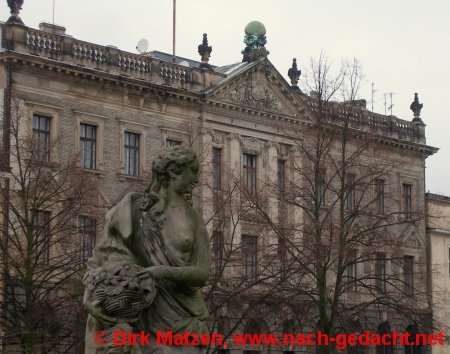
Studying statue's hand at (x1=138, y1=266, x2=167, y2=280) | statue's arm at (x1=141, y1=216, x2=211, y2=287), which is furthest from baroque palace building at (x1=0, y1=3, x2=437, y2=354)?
statue's hand at (x1=138, y1=266, x2=167, y2=280)

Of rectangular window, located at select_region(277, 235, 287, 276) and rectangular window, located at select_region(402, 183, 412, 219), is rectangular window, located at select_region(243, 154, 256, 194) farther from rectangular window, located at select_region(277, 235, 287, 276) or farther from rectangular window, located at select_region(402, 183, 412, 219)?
rectangular window, located at select_region(277, 235, 287, 276)

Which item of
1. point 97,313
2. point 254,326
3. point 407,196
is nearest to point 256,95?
point 407,196

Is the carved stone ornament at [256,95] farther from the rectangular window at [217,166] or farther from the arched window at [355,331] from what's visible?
the arched window at [355,331]

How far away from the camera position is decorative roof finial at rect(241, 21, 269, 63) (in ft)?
158

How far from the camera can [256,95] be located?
157 feet

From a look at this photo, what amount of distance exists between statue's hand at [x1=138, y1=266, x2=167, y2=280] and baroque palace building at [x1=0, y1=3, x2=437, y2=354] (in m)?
20.7

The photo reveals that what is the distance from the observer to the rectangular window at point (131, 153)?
142 feet

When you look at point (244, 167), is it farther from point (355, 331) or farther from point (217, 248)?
point (217, 248)

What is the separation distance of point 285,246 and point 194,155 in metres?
24.6

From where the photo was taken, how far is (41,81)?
40.0m

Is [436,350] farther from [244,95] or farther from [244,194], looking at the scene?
[244,194]

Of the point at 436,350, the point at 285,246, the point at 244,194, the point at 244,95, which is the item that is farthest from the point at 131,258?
the point at 436,350

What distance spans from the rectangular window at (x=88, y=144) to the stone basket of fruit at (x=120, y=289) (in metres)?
35.3

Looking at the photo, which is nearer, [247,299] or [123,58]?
[247,299]
